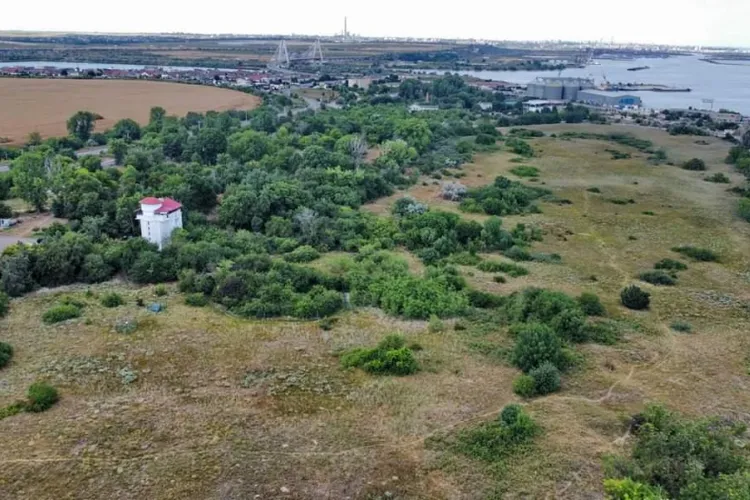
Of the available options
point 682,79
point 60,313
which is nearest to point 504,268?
point 60,313

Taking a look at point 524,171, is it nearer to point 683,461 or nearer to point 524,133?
point 524,133

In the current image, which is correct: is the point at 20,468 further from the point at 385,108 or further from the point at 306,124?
the point at 385,108

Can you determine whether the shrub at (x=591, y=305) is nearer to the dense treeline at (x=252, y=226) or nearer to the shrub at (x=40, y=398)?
the dense treeline at (x=252, y=226)

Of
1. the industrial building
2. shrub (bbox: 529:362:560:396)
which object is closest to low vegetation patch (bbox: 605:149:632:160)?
shrub (bbox: 529:362:560:396)

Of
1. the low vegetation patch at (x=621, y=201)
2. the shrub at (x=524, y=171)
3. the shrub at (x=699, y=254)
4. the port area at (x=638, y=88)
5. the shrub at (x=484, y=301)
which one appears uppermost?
the port area at (x=638, y=88)

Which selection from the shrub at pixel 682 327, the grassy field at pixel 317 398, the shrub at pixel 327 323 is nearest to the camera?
the grassy field at pixel 317 398

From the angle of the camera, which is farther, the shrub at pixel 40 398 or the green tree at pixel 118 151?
the green tree at pixel 118 151

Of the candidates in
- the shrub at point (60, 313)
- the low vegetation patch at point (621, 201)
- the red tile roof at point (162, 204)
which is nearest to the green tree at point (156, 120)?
the red tile roof at point (162, 204)
